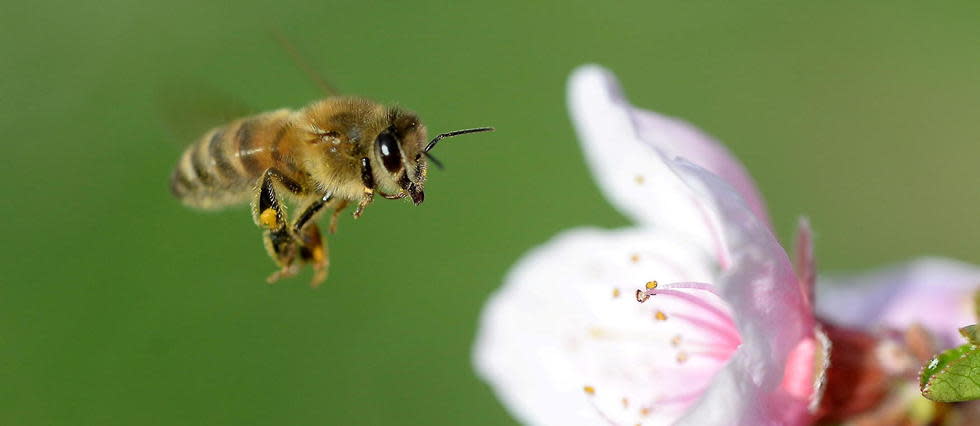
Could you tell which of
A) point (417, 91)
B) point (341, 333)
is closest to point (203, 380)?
point (341, 333)

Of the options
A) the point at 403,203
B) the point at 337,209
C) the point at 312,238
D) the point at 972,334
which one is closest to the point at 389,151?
the point at 337,209

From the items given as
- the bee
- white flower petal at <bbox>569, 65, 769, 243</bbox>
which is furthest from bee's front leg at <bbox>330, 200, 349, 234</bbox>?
white flower petal at <bbox>569, 65, 769, 243</bbox>

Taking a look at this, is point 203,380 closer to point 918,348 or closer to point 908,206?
point 908,206

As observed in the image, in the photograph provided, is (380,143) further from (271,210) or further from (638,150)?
(638,150)

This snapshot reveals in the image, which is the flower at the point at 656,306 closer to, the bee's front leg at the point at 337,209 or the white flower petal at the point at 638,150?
the white flower petal at the point at 638,150

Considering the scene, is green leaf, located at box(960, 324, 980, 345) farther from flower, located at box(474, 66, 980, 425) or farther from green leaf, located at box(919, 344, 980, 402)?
flower, located at box(474, 66, 980, 425)

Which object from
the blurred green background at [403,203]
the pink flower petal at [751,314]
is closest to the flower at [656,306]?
the pink flower petal at [751,314]
